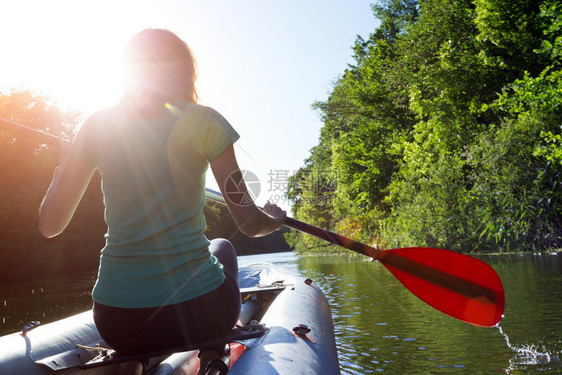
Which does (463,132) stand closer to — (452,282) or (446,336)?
(446,336)

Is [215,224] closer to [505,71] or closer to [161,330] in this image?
[505,71]

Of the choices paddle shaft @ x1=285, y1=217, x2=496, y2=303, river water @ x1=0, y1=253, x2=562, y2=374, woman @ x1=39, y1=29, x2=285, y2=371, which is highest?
woman @ x1=39, y1=29, x2=285, y2=371

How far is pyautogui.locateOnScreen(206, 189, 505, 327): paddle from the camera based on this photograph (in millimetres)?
2586

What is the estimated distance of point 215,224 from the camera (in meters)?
49.4

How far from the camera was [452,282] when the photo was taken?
8.78 ft

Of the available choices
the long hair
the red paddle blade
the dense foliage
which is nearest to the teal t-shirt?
the long hair

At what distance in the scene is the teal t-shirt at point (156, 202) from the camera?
4.26 feet

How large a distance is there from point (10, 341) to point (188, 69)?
1544 millimetres

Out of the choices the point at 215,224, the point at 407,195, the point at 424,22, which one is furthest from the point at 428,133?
the point at 215,224

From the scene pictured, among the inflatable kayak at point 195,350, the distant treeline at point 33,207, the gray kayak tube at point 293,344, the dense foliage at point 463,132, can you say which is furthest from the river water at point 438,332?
the distant treeline at point 33,207

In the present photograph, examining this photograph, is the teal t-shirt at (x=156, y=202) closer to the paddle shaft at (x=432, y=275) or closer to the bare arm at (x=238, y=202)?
the bare arm at (x=238, y=202)

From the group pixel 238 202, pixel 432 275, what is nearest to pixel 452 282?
pixel 432 275

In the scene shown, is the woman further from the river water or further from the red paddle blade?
the river water

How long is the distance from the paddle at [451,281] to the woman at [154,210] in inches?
54.5
